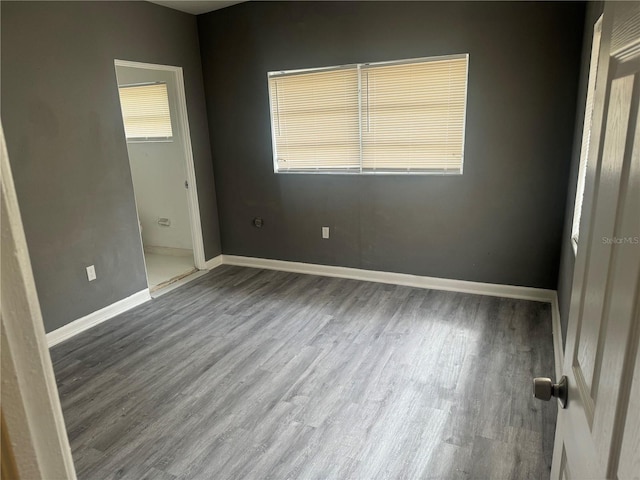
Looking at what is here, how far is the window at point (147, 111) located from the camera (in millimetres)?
4656

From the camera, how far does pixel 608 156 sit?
75 centimetres

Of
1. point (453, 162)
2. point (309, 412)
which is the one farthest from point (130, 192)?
point (453, 162)

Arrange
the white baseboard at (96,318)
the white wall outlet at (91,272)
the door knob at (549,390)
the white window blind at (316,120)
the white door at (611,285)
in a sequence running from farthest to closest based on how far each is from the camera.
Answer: the white window blind at (316,120), the white wall outlet at (91,272), the white baseboard at (96,318), the door knob at (549,390), the white door at (611,285)

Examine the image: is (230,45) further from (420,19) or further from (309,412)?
(309,412)

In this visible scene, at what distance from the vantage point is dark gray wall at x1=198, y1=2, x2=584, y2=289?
3201 millimetres

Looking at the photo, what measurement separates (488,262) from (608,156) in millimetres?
3085

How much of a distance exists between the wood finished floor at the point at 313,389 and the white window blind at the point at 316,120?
137cm

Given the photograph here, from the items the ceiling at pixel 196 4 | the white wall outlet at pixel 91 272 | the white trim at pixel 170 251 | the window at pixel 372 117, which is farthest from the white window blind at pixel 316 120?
the white wall outlet at pixel 91 272

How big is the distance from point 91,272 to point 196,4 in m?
2.59

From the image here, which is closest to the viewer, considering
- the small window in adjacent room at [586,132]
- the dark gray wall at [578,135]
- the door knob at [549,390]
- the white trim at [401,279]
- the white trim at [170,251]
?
the door knob at [549,390]

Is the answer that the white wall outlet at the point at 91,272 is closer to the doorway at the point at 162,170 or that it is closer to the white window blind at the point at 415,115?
the doorway at the point at 162,170

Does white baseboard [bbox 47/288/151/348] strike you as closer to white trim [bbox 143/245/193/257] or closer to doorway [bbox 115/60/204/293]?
doorway [bbox 115/60/204/293]

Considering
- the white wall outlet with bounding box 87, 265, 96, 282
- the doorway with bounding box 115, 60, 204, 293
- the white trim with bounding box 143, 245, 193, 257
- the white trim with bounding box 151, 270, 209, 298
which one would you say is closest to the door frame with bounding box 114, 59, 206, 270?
the doorway with bounding box 115, 60, 204, 293

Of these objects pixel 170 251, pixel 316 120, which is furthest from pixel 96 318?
pixel 316 120
